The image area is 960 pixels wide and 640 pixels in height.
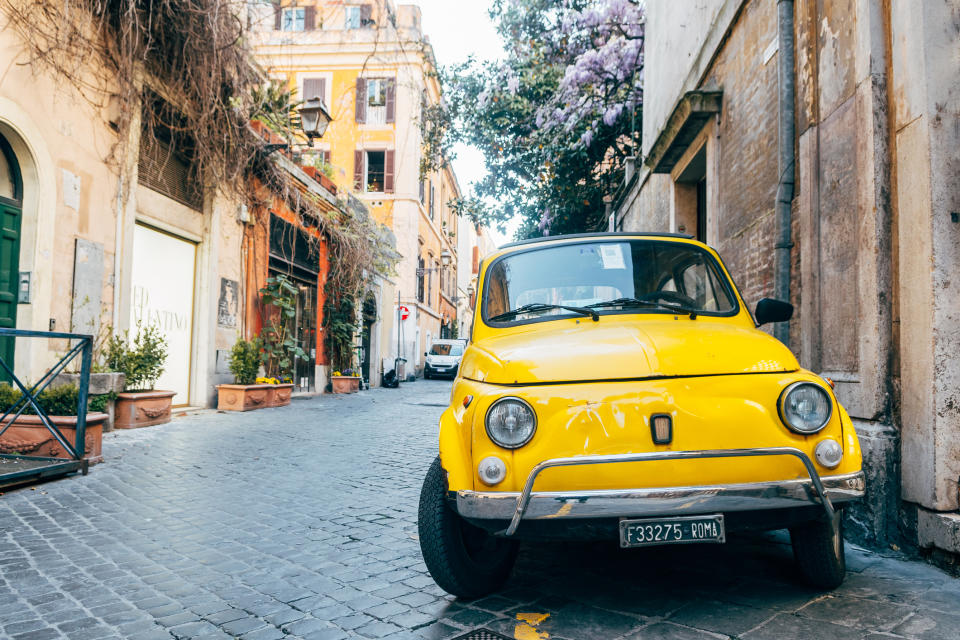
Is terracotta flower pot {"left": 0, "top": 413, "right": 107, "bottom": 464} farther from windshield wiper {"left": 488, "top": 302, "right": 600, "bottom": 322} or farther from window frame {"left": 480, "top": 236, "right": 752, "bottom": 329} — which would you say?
windshield wiper {"left": 488, "top": 302, "right": 600, "bottom": 322}

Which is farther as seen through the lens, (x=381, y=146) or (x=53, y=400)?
(x=381, y=146)

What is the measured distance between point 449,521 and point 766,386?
140cm

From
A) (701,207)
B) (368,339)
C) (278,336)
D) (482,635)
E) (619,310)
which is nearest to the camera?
(482,635)

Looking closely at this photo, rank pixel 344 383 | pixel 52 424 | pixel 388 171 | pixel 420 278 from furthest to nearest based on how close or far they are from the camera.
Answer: pixel 420 278
pixel 388 171
pixel 344 383
pixel 52 424

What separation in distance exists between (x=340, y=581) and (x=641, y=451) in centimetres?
163

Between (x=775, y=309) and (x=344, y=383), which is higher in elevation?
(x=775, y=309)

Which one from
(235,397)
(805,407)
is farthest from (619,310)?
(235,397)

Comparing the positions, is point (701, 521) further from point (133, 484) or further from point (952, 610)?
point (133, 484)

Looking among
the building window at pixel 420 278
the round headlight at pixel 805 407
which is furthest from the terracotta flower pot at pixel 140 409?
the building window at pixel 420 278

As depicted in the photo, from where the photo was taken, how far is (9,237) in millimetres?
7176

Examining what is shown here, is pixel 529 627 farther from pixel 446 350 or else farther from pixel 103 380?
pixel 446 350

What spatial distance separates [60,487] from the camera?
521 cm

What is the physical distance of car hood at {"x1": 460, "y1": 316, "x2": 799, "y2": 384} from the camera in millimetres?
2713

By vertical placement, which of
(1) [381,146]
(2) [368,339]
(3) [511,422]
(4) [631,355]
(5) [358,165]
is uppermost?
(1) [381,146]
